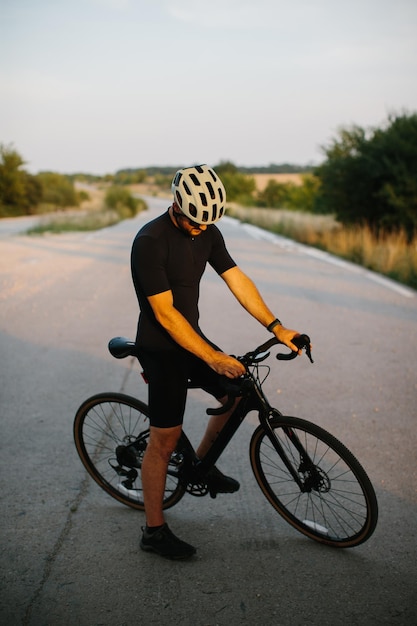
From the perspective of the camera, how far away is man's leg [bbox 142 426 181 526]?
9.15 ft

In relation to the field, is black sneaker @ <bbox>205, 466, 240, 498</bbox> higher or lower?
lower

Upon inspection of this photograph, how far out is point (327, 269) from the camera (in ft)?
42.8

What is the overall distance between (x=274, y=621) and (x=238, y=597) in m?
0.21

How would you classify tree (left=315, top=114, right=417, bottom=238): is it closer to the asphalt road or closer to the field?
the asphalt road

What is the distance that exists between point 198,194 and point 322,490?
1733 mm

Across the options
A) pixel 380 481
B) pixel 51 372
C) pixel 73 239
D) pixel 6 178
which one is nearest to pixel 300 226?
pixel 73 239

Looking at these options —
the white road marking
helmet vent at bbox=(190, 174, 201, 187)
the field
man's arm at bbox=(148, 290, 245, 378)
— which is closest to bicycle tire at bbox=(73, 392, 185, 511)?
man's arm at bbox=(148, 290, 245, 378)

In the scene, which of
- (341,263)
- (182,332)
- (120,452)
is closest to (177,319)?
(182,332)

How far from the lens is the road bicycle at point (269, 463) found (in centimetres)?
277

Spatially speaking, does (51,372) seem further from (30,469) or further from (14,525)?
(14,525)

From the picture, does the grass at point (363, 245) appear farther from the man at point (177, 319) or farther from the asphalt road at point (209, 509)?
the man at point (177, 319)

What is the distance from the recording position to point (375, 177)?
59.2ft

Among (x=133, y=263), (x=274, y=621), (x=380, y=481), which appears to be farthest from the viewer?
(x=380, y=481)

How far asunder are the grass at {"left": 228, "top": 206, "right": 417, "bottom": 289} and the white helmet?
887 cm
